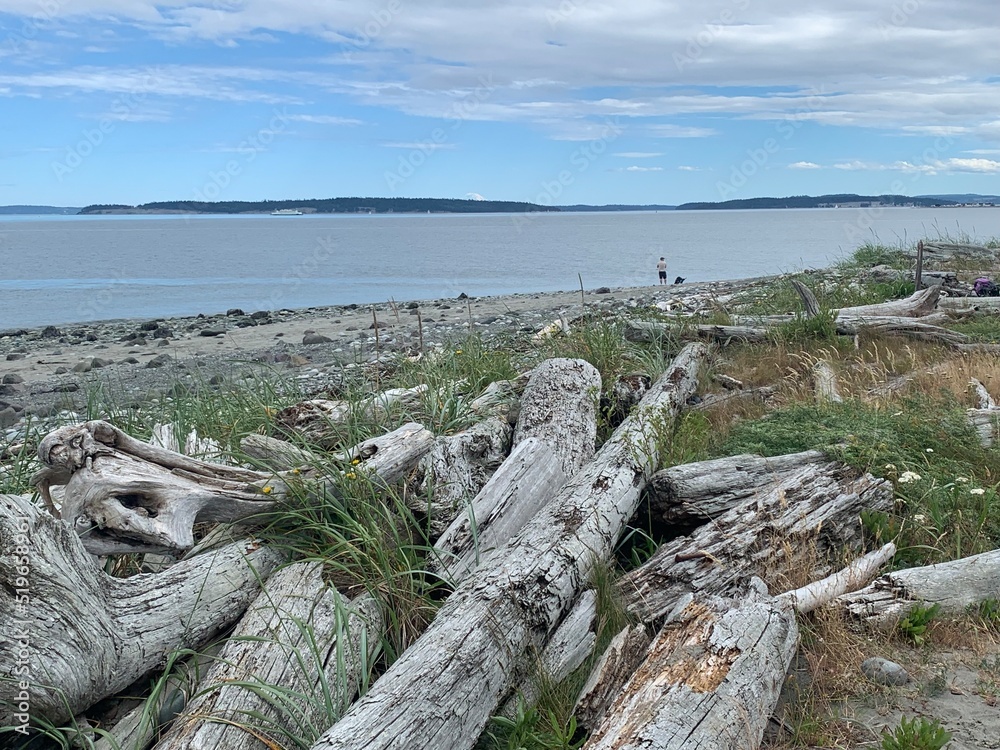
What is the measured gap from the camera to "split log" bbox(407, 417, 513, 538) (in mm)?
4871

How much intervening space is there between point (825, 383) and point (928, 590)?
3643mm

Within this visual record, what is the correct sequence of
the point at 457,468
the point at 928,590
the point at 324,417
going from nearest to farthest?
the point at 928,590
the point at 457,468
the point at 324,417

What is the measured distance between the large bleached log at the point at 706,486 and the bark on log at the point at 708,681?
4.00 ft

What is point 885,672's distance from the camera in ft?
12.5

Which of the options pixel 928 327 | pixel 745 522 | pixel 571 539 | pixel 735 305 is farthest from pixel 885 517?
pixel 735 305

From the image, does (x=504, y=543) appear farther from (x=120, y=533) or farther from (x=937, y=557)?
(x=937, y=557)

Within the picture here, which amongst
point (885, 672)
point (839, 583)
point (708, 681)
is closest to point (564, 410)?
point (839, 583)

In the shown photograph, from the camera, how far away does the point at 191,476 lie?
430 centimetres

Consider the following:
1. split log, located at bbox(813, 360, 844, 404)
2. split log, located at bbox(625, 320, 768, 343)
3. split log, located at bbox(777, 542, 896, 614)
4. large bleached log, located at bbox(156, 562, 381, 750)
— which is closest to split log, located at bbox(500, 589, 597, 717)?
large bleached log, located at bbox(156, 562, 381, 750)

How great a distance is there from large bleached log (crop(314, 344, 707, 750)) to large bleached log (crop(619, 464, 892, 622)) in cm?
33

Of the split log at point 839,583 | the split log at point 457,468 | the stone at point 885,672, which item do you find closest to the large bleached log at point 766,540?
the split log at point 839,583

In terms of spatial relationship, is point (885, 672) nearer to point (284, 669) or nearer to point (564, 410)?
point (284, 669)
